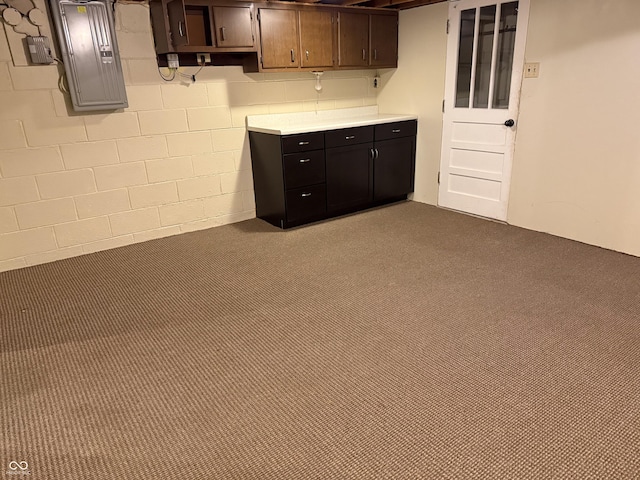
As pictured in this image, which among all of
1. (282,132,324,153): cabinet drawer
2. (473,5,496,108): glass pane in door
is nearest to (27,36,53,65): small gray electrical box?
(282,132,324,153): cabinet drawer

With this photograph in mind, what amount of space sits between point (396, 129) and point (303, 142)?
118cm

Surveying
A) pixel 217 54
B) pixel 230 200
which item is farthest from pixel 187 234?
pixel 217 54

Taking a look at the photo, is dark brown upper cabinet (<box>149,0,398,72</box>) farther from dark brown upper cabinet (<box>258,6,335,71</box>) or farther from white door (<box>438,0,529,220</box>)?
white door (<box>438,0,529,220</box>)

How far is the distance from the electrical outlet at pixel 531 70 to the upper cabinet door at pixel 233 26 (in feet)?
7.73

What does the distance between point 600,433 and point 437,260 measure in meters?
1.85

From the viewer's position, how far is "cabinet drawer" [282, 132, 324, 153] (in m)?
4.05

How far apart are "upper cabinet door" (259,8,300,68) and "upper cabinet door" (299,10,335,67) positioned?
0.08 meters

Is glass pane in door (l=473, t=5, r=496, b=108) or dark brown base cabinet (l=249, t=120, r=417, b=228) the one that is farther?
dark brown base cabinet (l=249, t=120, r=417, b=228)

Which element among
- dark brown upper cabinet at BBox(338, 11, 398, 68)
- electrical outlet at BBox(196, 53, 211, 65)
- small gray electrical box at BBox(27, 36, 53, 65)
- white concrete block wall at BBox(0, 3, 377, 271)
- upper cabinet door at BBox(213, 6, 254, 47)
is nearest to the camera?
small gray electrical box at BBox(27, 36, 53, 65)

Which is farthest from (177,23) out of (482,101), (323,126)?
(482,101)

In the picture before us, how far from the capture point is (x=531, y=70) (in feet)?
12.5

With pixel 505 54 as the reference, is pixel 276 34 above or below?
above

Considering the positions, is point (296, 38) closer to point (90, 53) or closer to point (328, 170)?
point (328, 170)

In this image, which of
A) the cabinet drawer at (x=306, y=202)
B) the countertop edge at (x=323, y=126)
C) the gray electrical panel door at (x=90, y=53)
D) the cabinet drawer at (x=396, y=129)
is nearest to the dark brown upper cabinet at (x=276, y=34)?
the gray electrical panel door at (x=90, y=53)
